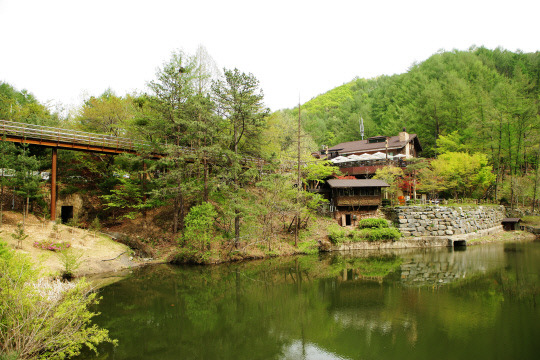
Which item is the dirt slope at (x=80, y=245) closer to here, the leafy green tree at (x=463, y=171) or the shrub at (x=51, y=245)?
the shrub at (x=51, y=245)

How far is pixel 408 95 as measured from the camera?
55188mm

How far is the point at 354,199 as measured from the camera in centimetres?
3011

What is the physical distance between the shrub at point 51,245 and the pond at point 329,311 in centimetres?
470

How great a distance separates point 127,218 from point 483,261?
27031 millimetres

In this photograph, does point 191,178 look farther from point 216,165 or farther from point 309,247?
point 309,247

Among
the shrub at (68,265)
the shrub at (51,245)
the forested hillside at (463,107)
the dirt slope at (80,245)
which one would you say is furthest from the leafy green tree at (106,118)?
the forested hillside at (463,107)

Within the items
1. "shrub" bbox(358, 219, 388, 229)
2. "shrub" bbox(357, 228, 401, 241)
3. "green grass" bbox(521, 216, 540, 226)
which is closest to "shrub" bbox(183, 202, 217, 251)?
"shrub" bbox(357, 228, 401, 241)

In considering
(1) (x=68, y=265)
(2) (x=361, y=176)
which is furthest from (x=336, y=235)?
(1) (x=68, y=265)

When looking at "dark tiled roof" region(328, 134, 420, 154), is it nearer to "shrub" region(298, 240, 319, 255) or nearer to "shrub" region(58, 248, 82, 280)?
"shrub" region(298, 240, 319, 255)

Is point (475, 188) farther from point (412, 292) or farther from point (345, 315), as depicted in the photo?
point (345, 315)

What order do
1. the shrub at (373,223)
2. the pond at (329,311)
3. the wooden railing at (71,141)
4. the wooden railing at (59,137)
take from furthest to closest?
1. the shrub at (373,223)
2. the wooden railing at (71,141)
3. the wooden railing at (59,137)
4. the pond at (329,311)

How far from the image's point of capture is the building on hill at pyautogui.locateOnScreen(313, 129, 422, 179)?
35500 millimetres

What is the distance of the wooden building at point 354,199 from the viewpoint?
29.8 metres

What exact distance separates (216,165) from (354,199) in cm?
1481
